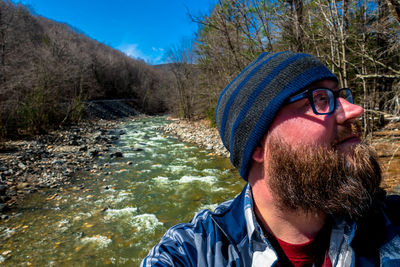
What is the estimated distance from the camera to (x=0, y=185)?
16.0ft

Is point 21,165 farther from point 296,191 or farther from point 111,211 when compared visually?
point 296,191

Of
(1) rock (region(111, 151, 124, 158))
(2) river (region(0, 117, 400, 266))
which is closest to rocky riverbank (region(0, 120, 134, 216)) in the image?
(1) rock (region(111, 151, 124, 158))

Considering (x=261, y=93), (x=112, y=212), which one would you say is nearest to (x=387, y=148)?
(x=261, y=93)

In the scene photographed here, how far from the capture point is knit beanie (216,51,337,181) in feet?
3.70

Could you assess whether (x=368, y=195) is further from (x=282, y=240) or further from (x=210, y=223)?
(x=210, y=223)

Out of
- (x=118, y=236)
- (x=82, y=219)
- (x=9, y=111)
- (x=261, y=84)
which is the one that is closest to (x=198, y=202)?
(x=118, y=236)

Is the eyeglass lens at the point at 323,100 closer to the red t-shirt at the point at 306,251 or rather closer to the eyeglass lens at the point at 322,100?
the eyeglass lens at the point at 322,100

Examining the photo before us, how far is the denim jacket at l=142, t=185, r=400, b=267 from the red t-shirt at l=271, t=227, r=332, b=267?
0.36 feet

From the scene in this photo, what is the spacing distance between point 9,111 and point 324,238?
12135 mm

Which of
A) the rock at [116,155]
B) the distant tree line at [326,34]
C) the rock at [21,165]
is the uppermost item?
the distant tree line at [326,34]

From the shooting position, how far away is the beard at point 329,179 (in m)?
0.97

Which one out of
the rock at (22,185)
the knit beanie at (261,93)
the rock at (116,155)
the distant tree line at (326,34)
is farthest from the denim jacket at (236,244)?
the rock at (116,155)

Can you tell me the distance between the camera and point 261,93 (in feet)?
3.82

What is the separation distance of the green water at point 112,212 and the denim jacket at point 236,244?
2553 mm
